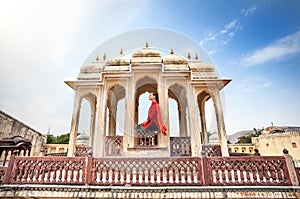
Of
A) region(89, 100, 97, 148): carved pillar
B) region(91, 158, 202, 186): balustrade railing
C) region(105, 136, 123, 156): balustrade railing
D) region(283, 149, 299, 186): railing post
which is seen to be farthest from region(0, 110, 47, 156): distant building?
region(283, 149, 299, 186): railing post

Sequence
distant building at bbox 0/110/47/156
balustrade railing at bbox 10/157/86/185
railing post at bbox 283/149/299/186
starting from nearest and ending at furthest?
railing post at bbox 283/149/299/186
balustrade railing at bbox 10/157/86/185
distant building at bbox 0/110/47/156

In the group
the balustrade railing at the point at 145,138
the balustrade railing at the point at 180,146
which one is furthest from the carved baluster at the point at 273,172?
the balustrade railing at the point at 145,138

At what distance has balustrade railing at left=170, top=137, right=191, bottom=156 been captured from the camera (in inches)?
305

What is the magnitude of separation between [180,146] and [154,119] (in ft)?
5.61

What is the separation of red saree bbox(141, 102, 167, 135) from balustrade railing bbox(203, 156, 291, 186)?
2.84 meters

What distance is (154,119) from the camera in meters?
7.64

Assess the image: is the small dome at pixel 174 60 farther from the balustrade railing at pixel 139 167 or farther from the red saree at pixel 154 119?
the balustrade railing at pixel 139 167

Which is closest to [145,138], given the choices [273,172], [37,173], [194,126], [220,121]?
[194,126]

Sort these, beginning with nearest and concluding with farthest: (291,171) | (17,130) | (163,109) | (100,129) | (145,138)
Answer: (291,171) < (145,138) < (100,129) < (163,109) < (17,130)

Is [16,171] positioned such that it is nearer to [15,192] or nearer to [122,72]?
[15,192]

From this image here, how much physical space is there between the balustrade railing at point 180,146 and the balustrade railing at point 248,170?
9.47 feet

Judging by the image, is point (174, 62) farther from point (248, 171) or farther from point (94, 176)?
point (94, 176)

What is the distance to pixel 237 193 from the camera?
173 inches

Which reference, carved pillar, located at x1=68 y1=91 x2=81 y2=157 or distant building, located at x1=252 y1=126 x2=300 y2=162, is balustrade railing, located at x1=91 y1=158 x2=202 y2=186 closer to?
carved pillar, located at x1=68 y1=91 x2=81 y2=157
